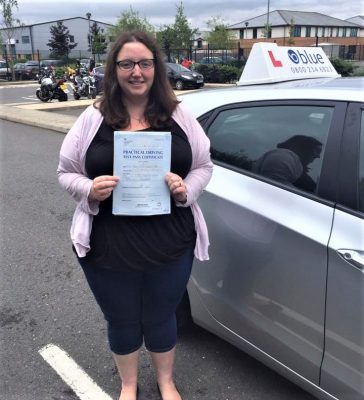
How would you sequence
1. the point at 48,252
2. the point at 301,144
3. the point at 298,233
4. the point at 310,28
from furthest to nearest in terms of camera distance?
the point at 310,28
the point at 48,252
the point at 301,144
the point at 298,233

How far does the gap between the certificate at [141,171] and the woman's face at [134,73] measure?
9.0 inches

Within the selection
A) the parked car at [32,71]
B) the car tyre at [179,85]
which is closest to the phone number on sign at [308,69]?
the car tyre at [179,85]

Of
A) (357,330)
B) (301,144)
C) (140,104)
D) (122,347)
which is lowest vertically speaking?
(122,347)

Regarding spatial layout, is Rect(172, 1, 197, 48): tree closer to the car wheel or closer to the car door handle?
the car wheel

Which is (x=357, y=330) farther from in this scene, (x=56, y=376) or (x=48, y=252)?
(x=48, y=252)

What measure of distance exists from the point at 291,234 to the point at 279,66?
4.41ft

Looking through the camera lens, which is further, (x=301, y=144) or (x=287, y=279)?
(x=301, y=144)

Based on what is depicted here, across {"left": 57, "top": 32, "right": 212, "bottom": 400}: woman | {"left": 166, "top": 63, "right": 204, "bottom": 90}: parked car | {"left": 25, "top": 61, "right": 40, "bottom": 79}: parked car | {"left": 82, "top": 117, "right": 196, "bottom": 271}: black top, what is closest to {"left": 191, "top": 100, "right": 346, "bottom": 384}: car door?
{"left": 57, "top": 32, "right": 212, "bottom": 400}: woman

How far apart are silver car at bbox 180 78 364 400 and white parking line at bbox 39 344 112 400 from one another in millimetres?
667

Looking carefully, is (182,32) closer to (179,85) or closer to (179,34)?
(179,34)

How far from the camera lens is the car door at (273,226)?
1771 mm

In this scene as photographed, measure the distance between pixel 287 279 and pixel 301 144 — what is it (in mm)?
594

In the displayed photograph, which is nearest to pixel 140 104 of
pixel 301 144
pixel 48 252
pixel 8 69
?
pixel 301 144

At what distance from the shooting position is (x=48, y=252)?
158 inches
